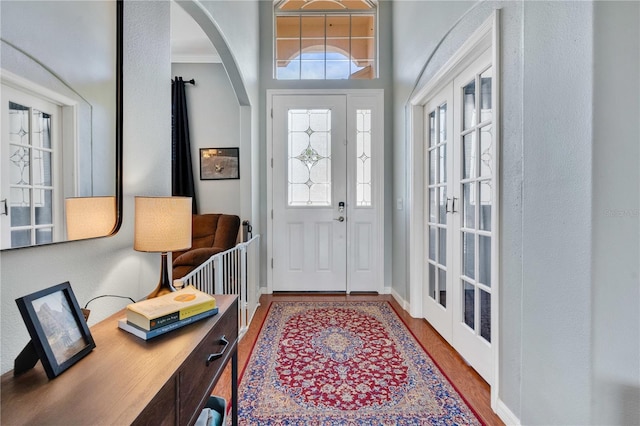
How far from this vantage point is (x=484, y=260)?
1801 mm

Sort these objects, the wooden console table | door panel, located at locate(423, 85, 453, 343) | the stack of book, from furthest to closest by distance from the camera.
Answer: door panel, located at locate(423, 85, 453, 343) < the stack of book < the wooden console table

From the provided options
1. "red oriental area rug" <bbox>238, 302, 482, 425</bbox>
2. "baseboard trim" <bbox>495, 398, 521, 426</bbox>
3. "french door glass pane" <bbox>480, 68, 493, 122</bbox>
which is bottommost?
"red oriental area rug" <bbox>238, 302, 482, 425</bbox>

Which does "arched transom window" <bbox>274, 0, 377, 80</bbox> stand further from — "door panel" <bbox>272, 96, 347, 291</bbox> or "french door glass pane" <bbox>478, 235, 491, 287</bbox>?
"french door glass pane" <bbox>478, 235, 491, 287</bbox>

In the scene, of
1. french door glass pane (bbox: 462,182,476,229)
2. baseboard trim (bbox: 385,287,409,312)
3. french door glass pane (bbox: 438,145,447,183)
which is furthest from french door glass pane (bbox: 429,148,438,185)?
baseboard trim (bbox: 385,287,409,312)

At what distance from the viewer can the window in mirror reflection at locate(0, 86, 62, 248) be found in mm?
715

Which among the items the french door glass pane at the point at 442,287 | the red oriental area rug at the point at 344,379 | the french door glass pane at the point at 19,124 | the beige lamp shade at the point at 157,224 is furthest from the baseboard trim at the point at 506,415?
the french door glass pane at the point at 19,124

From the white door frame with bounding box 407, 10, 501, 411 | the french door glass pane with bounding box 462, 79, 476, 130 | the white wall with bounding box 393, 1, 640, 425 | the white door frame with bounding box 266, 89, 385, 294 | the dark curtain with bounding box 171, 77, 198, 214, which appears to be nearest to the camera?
the white wall with bounding box 393, 1, 640, 425

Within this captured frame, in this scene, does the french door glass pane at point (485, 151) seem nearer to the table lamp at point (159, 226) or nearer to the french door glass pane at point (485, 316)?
the french door glass pane at point (485, 316)

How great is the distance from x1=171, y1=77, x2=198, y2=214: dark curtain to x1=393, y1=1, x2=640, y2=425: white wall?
330 centimetres

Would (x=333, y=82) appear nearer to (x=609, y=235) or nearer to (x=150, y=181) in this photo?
(x=150, y=181)

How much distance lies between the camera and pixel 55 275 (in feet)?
2.80

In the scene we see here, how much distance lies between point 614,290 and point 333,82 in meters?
3.21

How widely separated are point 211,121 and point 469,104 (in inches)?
118

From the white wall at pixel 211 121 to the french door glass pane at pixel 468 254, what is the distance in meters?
2.73
